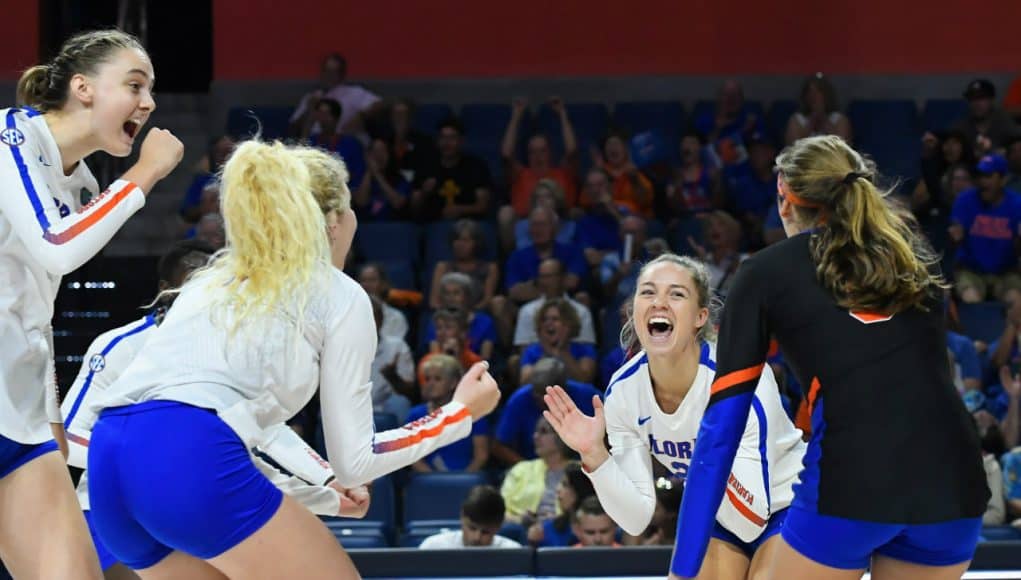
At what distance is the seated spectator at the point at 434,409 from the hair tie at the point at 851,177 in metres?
4.05

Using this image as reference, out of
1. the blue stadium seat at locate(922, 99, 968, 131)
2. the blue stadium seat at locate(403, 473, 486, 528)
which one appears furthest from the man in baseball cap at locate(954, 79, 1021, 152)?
the blue stadium seat at locate(403, 473, 486, 528)

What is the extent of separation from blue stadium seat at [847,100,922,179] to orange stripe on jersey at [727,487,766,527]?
6.20m

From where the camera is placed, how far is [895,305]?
304 cm

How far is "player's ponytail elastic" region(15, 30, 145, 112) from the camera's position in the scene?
3.55 metres

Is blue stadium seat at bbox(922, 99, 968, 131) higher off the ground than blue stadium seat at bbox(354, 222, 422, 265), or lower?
higher

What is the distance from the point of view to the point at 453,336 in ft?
24.8

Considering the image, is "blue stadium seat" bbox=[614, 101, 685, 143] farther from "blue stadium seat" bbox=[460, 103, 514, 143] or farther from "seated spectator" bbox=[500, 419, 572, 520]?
"seated spectator" bbox=[500, 419, 572, 520]

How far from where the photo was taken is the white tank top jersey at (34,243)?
3188 millimetres

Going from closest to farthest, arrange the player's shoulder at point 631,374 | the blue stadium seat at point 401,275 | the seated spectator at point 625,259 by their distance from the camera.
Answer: the player's shoulder at point 631,374 < the seated spectator at point 625,259 < the blue stadium seat at point 401,275

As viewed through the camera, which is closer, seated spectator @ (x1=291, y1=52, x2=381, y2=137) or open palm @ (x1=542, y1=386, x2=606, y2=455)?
open palm @ (x1=542, y1=386, x2=606, y2=455)

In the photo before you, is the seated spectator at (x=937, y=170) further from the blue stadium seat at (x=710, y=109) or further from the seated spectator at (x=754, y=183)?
the blue stadium seat at (x=710, y=109)

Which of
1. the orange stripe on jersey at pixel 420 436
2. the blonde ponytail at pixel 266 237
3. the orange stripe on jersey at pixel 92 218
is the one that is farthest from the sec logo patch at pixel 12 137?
the orange stripe on jersey at pixel 420 436

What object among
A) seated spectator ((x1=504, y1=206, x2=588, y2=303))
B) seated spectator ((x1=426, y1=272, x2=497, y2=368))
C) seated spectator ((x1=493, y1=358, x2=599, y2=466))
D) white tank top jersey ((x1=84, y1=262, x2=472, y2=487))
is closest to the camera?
white tank top jersey ((x1=84, y1=262, x2=472, y2=487))

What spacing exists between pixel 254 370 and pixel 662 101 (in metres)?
7.71
